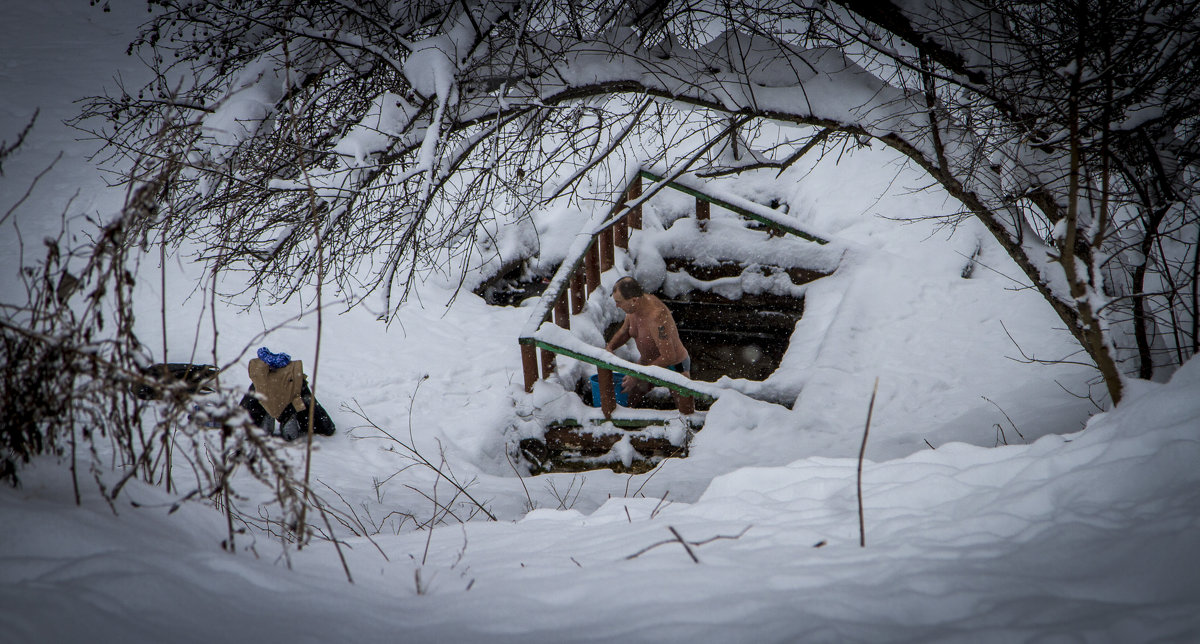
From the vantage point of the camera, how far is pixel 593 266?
6.53 metres

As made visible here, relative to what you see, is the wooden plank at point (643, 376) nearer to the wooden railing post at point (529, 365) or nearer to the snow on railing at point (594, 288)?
A: the snow on railing at point (594, 288)

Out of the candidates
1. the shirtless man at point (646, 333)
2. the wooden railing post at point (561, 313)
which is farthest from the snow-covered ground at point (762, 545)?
the shirtless man at point (646, 333)

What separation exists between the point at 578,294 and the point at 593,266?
1.31 feet

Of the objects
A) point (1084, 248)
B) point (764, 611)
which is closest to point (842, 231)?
point (1084, 248)

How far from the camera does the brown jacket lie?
597cm

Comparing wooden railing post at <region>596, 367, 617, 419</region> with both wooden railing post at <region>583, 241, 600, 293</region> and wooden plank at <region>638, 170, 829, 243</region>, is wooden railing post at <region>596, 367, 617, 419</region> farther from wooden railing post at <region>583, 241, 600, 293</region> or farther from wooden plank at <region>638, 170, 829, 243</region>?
wooden plank at <region>638, 170, 829, 243</region>

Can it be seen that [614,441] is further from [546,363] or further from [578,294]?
[578,294]

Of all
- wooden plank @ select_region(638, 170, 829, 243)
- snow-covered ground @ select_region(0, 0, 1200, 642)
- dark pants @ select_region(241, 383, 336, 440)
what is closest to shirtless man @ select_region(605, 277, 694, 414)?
snow-covered ground @ select_region(0, 0, 1200, 642)

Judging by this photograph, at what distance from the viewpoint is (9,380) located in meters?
2.01

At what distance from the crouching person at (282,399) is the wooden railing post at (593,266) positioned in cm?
286

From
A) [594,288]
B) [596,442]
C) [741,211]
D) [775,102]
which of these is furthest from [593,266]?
[775,102]

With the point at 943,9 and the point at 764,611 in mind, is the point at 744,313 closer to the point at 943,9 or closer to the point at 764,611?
the point at 943,9

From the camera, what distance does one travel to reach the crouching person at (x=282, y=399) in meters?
5.97

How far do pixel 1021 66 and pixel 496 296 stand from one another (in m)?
7.61
